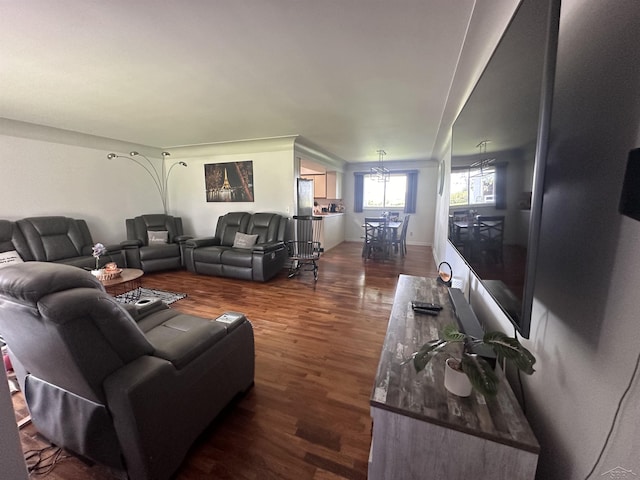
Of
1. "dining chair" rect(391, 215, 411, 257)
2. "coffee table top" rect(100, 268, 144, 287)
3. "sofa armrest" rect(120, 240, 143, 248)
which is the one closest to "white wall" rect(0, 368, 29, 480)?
"coffee table top" rect(100, 268, 144, 287)

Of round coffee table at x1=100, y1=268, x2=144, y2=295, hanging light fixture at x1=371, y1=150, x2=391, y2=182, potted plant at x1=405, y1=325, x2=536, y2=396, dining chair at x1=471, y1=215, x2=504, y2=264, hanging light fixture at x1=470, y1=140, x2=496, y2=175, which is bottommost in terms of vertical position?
round coffee table at x1=100, y1=268, x2=144, y2=295

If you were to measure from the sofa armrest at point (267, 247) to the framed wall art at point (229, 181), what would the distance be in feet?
4.52

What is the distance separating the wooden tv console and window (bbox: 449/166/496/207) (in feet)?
2.60

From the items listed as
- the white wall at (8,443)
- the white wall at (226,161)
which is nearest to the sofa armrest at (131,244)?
the white wall at (226,161)

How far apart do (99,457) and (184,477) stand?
0.39m

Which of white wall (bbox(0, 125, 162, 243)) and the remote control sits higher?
white wall (bbox(0, 125, 162, 243))

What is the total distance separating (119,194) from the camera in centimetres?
478

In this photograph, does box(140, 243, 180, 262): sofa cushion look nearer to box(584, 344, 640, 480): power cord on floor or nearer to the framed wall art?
the framed wall art

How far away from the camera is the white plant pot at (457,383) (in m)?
0.85

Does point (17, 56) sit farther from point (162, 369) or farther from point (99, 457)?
point (99, 457)

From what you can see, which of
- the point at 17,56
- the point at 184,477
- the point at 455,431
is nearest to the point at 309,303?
the point at 184,477

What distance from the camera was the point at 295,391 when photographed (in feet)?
5.66

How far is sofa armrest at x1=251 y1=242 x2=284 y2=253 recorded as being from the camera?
389cm

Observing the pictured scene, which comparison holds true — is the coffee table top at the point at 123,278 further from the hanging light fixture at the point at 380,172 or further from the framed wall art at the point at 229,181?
the hanging light fixture at the point at 380,172
